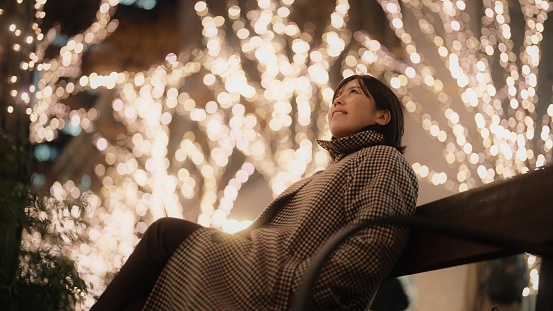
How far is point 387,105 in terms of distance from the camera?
3.35m

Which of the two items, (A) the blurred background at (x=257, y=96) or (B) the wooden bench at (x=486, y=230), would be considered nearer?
(B) the wooden bench at (x=486, y=230)

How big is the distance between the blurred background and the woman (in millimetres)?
1129

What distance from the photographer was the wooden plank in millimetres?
2275

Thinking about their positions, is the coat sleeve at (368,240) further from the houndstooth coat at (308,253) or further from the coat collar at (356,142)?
the coat collar at (356,142)

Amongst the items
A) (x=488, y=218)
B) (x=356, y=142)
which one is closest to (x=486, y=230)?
(x=488, y=218)

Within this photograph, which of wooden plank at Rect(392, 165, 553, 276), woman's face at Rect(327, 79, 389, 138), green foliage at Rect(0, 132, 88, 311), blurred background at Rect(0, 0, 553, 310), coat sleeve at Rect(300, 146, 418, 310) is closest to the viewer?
wooden plank at Rect(392, 165, 553, 276)

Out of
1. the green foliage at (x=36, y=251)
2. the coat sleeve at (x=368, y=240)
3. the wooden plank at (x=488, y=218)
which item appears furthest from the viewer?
the green foliage at (x=36, y=251)

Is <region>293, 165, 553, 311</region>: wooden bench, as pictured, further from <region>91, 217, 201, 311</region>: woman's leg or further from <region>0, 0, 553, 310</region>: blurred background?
<region>0, 0, 553, 310</region>: blurred background

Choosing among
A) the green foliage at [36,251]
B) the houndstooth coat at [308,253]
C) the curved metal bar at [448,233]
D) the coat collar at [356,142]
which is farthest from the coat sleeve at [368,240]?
the green foliage at [36,251]

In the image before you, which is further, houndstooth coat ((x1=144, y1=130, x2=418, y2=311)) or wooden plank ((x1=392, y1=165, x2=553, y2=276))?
houndstooth coat ((x1=144, y1=130, x2=418, y2=311))

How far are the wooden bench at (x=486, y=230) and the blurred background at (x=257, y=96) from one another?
1.24 metres

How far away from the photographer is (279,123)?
909 centimetres

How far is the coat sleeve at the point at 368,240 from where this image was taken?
2.61 m

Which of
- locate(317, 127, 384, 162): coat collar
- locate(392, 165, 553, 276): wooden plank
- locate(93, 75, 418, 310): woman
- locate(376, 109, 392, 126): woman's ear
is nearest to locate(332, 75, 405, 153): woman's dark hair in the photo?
locate(376, 109, 392, 126): woman's ear
